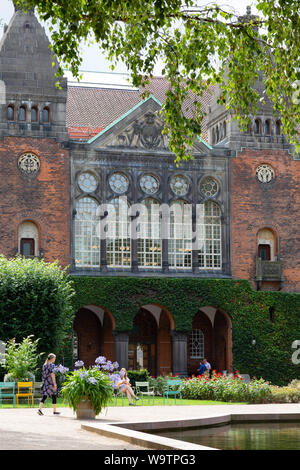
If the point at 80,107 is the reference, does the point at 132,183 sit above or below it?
below

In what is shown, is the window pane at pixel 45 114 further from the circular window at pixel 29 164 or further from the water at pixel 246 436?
the water at pixel 246 436

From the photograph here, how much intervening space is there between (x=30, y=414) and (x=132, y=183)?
69.8 feet

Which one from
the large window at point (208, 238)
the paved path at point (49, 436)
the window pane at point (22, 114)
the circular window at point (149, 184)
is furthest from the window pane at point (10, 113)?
the paved path at point (49, 436)

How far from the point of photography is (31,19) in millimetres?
41219

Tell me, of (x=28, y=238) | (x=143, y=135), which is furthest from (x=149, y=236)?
(x=28, y=238)

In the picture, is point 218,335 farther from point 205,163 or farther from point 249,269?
point 205,163

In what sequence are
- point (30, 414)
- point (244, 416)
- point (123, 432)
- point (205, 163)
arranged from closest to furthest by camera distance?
1. point (123, 432)
2. point (244, 416)
3. point (30, 414)
4. point (205, 163)

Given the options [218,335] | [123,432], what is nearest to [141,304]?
[218,335]

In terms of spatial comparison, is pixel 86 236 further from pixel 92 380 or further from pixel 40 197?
pixel 92 380

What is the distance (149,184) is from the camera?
4169cm

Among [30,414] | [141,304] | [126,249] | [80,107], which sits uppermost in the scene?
[80,107]

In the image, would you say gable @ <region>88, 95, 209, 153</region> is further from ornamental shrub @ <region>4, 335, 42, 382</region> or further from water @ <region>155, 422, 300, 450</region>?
water @ <region>155, 422, 300, 450</region>

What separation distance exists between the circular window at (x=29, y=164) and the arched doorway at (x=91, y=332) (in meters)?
7.74

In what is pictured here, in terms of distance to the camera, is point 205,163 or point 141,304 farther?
point 205,163
